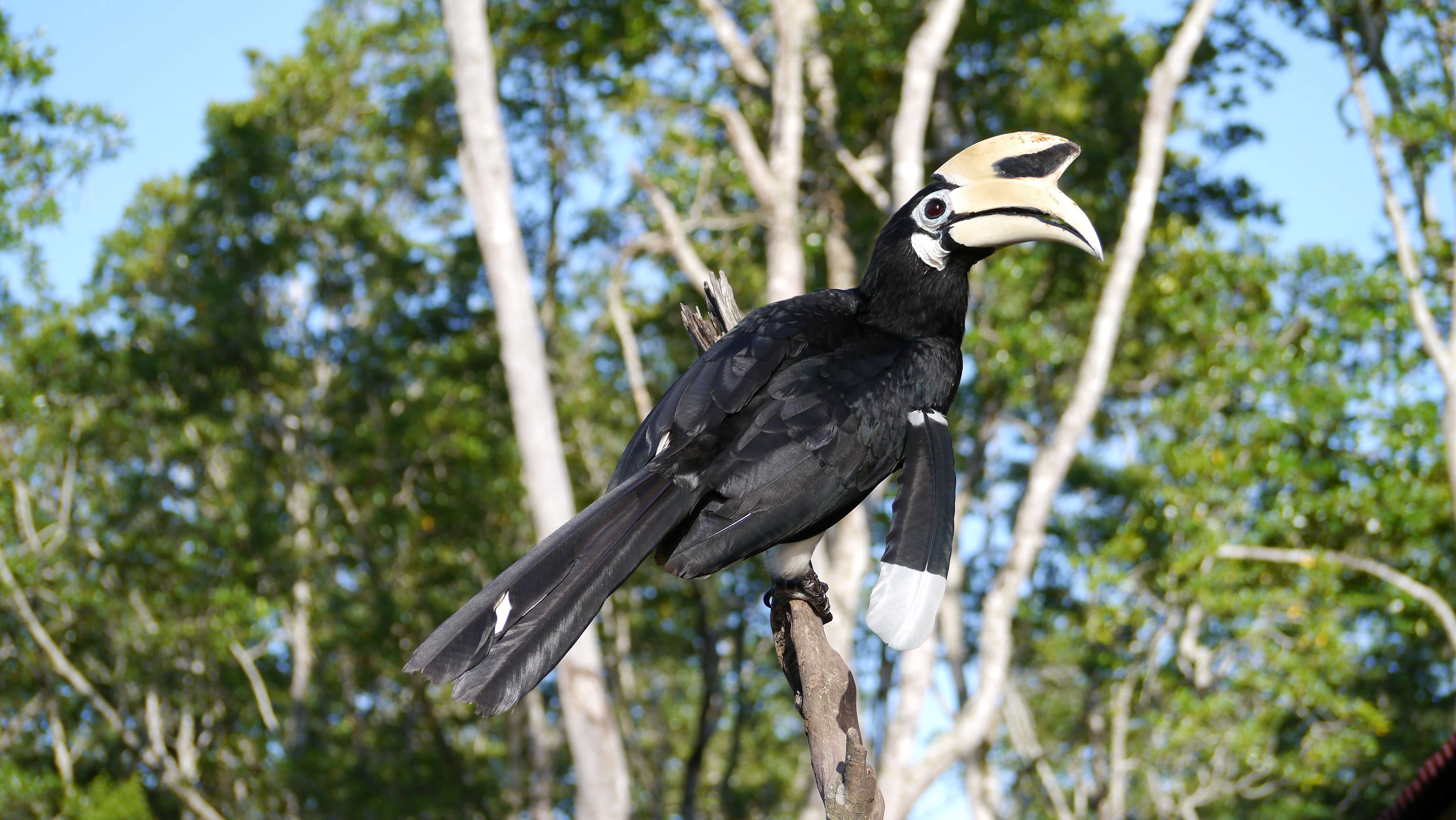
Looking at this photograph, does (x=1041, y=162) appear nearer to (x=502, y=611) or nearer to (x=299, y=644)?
(x=502, y=611)

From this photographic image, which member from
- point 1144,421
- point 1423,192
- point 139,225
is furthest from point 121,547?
point 1423,192

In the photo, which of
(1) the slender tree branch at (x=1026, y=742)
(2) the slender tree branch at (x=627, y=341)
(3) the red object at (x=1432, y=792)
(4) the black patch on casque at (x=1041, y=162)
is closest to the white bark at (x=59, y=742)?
(2) the slender tree branch at (x=627, y=341)

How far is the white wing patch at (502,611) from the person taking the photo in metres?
2.10

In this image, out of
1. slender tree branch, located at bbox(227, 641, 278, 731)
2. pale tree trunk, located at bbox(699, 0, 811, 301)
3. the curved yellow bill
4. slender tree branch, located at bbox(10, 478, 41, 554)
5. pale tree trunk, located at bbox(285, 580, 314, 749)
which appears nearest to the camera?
the curved yellow bill

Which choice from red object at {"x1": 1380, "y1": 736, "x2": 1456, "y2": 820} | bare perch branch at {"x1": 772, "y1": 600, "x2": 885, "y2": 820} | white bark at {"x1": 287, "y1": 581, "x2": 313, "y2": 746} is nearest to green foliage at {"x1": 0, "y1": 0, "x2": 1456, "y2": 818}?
white bark at {"x1": 287, "y1": 581, "x2": 313, "y2": 746}

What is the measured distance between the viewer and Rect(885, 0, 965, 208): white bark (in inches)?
320

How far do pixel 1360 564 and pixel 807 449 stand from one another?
825 cm

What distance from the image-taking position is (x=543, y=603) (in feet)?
7.07

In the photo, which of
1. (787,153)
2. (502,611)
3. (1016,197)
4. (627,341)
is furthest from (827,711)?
(787,153)

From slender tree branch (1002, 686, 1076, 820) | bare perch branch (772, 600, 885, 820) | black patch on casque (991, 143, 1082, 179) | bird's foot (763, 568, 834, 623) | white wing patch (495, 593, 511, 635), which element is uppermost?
black patch on casque (991, 143, 1082, 179)

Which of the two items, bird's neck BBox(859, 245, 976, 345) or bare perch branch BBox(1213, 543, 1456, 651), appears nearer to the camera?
bird's neck BBox(859, 245, 976, 345)

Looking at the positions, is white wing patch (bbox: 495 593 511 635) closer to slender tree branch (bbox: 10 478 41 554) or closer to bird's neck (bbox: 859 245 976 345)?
bird's neck (bbox: 859 245 976 345)

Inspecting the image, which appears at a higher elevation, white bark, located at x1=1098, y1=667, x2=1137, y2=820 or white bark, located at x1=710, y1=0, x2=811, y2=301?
white bark, located at x1=710, y1=0, x2=811, y2=301

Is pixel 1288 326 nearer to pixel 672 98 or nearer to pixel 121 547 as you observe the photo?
pixel 672 98
